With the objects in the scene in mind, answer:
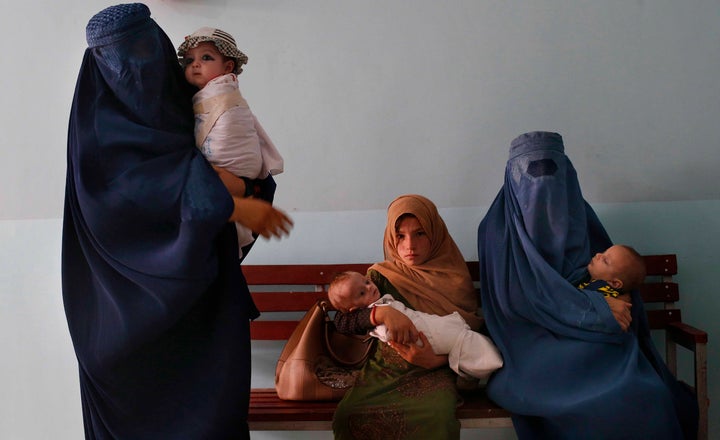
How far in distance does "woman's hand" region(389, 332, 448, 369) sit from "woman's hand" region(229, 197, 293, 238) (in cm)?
65

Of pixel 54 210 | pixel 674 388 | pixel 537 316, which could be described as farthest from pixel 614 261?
pixel 54 210

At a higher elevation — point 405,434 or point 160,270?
point 160,270

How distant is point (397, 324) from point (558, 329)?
570 millimetres

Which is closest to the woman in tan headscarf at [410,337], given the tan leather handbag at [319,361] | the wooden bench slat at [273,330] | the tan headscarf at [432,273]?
the tan headscarf at [432,273]

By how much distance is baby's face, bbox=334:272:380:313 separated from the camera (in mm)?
2545

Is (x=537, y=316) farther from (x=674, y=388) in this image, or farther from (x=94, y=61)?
(x=94, y=61)

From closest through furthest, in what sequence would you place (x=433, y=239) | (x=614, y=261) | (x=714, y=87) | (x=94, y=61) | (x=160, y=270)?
(x=160, y=270), (x=94, y=61), (x=614, y=261), (x=433, y=239), (x=714, y=87)

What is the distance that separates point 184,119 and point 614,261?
5.04ft

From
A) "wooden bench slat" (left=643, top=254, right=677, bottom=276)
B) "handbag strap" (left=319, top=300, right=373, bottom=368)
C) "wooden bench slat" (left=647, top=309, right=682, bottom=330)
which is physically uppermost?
"wooden bench slat" (left=643, top=254, right=677, bottom=276)

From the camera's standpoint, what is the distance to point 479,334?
2.64m

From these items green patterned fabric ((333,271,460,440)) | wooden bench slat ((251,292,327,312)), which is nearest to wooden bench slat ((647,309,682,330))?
green patterned fabric ((333,271,460,440))

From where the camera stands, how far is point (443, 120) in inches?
128

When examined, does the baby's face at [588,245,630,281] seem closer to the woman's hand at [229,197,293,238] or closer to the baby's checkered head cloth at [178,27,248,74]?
the woman's hand at [229,197,293,238]

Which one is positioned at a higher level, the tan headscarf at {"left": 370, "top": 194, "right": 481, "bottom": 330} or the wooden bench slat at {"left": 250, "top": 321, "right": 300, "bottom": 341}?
the tan headscarf at {"left": 370, "top": 194, "right": 481, "bottom": 330}
